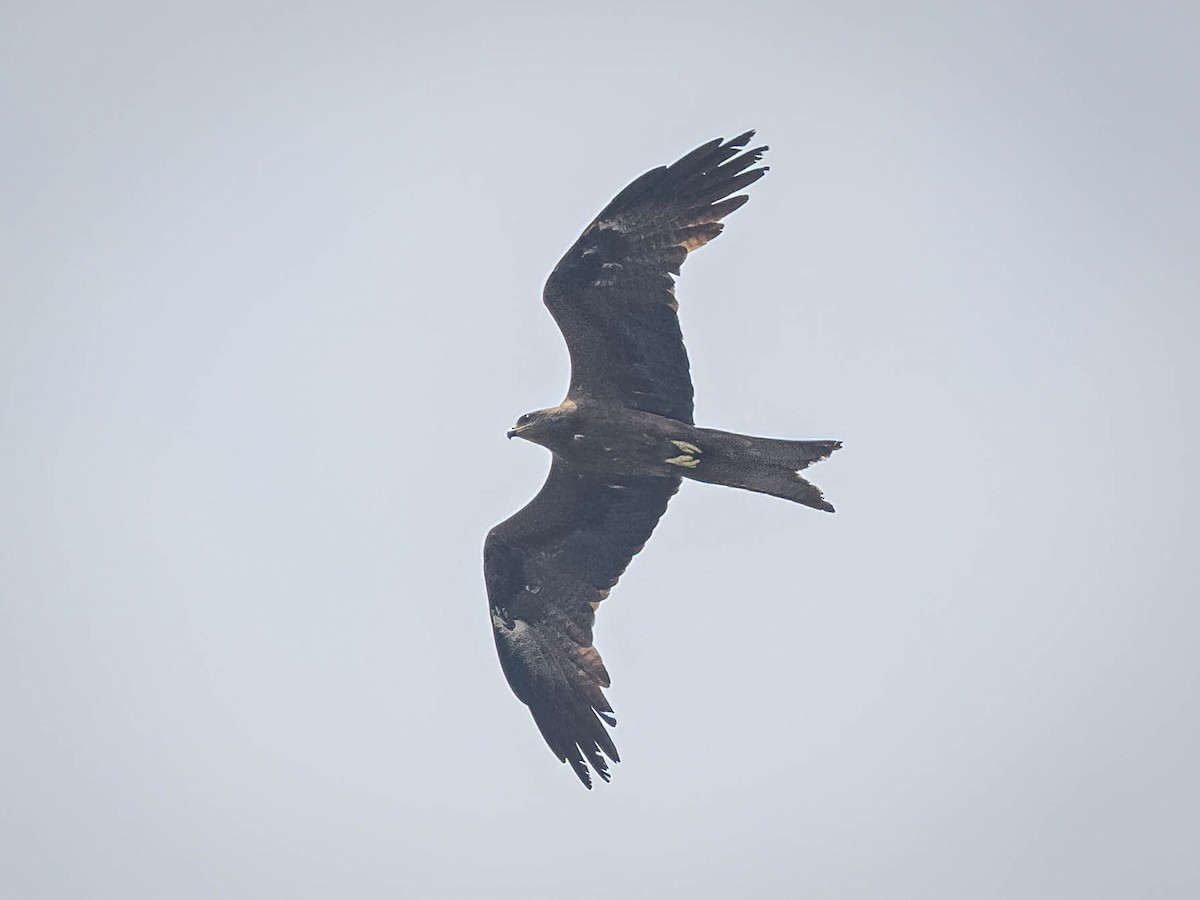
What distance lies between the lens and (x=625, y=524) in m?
16.2

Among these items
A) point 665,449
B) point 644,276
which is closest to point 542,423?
point 665,449

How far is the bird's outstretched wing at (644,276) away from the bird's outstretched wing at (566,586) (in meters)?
1.07

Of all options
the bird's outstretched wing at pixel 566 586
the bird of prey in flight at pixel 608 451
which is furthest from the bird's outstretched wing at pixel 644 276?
the bird's outstretched wing at pixel 566 586

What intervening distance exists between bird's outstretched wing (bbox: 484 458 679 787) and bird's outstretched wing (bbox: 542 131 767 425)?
3.51ft

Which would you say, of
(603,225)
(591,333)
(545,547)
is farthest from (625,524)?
(603,225)

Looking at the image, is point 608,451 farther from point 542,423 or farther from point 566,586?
point 566,586

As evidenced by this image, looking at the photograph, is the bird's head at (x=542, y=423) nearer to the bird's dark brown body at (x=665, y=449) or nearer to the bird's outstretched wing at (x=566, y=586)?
the bird's dark brown body at (x=665, y=449)

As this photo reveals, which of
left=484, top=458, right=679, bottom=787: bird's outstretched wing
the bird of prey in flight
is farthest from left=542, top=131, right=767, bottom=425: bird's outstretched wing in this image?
left=484, top=458, right=679, bottom=787: bird's outstretched wing

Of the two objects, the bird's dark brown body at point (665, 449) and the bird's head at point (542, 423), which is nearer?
the bird's dark brown body at point (665, 449)

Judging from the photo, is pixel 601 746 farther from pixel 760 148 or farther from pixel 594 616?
pixel 760 148

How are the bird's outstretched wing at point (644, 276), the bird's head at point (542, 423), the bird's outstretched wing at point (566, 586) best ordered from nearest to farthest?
the bird's outstretched wing at point (644, 276)
the bird's head at point (542, 423)
the bird's outstretched wing at point (566, 586)

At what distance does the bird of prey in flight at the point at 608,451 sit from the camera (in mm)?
15195

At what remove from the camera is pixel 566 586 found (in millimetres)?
16578

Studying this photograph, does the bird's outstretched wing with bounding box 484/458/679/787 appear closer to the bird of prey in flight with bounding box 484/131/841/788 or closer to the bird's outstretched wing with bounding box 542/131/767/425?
the bird of prey in flight with bounding box 484/131/841/788
